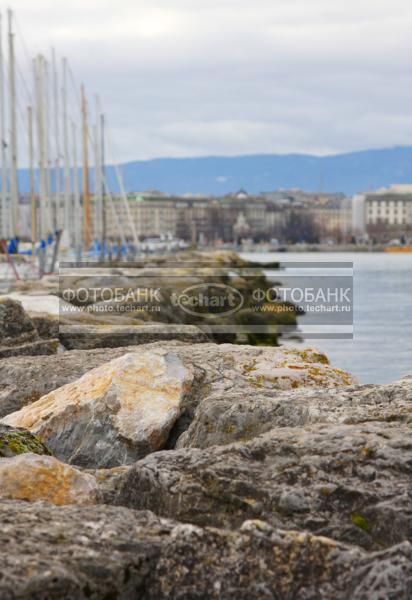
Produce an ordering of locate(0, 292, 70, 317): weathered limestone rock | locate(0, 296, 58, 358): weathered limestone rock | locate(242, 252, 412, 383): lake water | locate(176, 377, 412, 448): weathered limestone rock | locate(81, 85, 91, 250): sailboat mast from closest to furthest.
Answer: locate(176, 377, 412, 448): weathered limestone rock < locate(0, 296, 58, 358): weathered limestone rock < locate(0, 292, 70, 317): weathered limestone rock < locate(242, 252, 412, 383): lake water < locate(81, 85, 91, 250): sailboat mast

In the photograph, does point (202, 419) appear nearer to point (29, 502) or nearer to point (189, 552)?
point (29, 502)

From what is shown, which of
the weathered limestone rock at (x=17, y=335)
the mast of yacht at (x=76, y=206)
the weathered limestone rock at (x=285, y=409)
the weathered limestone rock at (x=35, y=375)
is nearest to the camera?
the weathered limestone rock at (x=285, y=409)

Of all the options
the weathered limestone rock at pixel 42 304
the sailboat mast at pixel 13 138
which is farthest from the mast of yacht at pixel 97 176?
A: the weathered limestone rock at pixel 42 304

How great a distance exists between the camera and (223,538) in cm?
350

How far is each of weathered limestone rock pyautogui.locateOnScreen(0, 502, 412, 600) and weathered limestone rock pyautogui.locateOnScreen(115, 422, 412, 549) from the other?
195 millimetres

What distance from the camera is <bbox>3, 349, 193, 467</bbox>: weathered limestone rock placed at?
19.0 feet

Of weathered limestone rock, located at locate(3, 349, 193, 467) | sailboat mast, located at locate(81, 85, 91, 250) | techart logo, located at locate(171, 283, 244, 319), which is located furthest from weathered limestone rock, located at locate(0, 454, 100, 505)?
sailboat mast, located at locate(81, 85, 91, 250)

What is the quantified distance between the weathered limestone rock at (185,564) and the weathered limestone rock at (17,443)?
1161mm

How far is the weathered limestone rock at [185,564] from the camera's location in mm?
3217

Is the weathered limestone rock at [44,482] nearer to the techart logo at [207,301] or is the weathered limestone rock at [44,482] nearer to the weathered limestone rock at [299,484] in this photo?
the weathered limestone rock at [299,484]

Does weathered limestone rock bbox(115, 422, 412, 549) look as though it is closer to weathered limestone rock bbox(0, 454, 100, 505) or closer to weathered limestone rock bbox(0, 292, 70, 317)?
weathered limestone rock bbox(0, 454, 100, 505)

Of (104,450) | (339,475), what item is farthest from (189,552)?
(104,450)

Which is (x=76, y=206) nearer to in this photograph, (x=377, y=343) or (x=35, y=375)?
(x=377, y=343)

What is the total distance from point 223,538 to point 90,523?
1.44 ft
